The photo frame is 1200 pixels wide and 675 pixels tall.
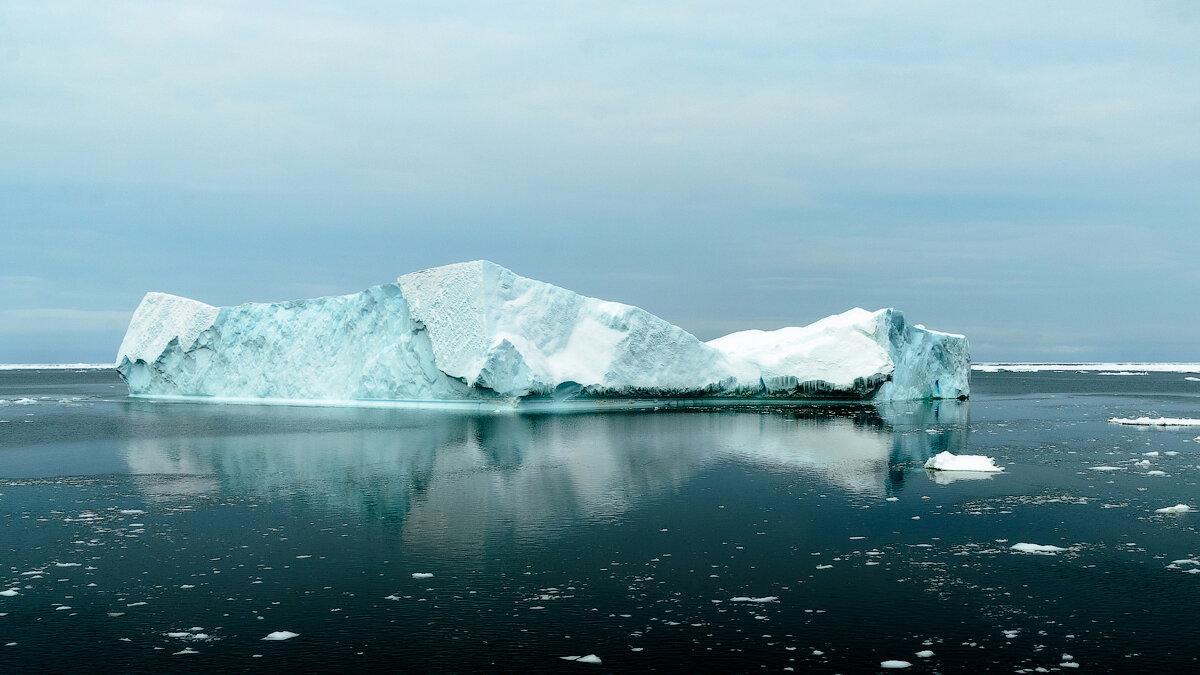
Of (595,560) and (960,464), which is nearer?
(595,560)

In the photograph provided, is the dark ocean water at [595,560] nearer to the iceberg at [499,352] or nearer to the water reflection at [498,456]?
the water reflection at [498,456]

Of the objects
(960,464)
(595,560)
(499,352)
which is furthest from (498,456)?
(499,352)

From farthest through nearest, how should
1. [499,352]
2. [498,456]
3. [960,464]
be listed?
[499,352] < [498,456] < [960,464]

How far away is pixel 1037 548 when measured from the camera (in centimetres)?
840

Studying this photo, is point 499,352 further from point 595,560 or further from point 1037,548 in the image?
point 1037,548

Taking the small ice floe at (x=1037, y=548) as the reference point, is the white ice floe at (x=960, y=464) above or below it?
above

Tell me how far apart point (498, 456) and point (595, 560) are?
782 cm

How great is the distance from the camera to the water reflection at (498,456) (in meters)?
11.1

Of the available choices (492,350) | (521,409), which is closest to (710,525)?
(492,350)

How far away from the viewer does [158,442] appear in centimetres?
1855

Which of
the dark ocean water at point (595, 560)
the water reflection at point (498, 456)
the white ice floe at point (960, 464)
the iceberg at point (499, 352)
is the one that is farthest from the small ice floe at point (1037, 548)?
the iceberg at point (499, 352)

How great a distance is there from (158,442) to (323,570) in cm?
1267

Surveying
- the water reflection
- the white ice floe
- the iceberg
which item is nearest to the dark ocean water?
the water reflection

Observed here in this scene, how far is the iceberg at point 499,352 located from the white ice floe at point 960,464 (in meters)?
13.7
